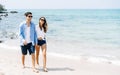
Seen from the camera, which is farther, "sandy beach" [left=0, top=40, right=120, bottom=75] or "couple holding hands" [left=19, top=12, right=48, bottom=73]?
"sandy beach" [left=0, top=40, right=120, bottom=75]

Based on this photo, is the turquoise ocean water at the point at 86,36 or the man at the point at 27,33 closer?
the man at the point at 27,33

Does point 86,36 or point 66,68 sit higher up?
point 66,68

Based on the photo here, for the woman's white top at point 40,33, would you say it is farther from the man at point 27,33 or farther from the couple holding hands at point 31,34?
the man at point 27,33

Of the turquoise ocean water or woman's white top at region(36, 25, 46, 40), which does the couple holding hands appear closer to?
woman's white top at region(36, 25, 46, 40)

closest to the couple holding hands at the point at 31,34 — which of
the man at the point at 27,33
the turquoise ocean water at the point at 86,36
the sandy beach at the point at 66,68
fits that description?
the man at the point at 27,33

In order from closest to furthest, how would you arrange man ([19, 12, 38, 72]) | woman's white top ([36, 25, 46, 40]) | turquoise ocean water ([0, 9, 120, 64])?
man ([19, 12, 38, 72]), woman's white top ([36, 25, 46, 40]), turquoise ocean water ([0, 9, 120, 64])

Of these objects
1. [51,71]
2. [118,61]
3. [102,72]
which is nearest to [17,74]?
[51,71]

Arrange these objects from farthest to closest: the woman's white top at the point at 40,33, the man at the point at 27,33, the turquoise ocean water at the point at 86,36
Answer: the turquoise ocean water at the point at 86,36, the woman's white top at the point at 40,33, the man at the point at 27,33

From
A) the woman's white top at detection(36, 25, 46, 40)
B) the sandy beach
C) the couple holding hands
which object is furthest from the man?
the sandy beach

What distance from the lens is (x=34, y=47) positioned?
871 centimetres

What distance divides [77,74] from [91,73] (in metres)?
0.50

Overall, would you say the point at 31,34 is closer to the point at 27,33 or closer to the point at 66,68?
the point at 27,33

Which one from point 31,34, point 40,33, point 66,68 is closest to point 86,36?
point 66,68

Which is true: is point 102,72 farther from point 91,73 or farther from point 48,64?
point 48,64
